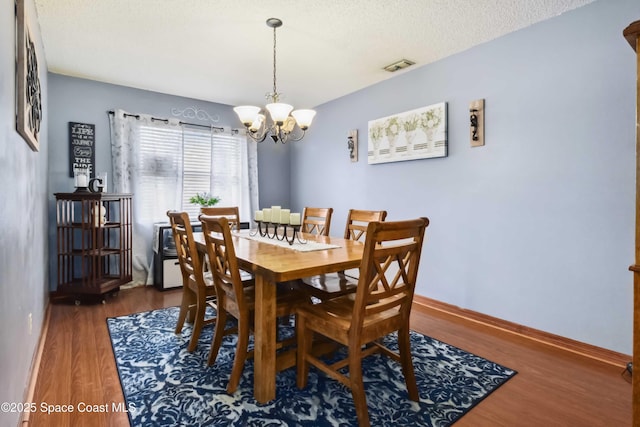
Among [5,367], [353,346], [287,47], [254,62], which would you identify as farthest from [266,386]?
[254,62]

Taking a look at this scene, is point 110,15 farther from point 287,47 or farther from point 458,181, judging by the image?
point 458,181

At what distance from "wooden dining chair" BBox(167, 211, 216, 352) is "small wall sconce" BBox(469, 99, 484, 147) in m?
2.40

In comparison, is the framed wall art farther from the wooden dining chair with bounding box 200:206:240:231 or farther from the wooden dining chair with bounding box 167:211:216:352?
the wooden dining chair with bounding box 167:211:216:352

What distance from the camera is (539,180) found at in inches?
99.8

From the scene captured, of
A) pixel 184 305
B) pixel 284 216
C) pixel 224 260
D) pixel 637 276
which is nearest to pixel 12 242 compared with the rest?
pixel 224 260

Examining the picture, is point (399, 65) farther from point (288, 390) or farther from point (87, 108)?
point (87, 108)

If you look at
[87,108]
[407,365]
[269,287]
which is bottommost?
[407,365]

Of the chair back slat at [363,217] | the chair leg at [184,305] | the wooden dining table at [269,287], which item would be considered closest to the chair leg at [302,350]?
the wooden dining table at [269,287]

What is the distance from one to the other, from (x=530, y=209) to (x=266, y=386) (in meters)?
2.27

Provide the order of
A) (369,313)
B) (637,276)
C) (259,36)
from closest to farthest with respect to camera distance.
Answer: (637,276), (369,313), (259,36)

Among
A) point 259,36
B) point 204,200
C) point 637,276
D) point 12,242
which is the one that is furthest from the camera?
point 204,200

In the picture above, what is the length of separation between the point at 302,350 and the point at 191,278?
3.54ft

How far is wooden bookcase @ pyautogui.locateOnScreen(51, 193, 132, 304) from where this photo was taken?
3285 millimetres

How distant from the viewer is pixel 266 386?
1.75m
